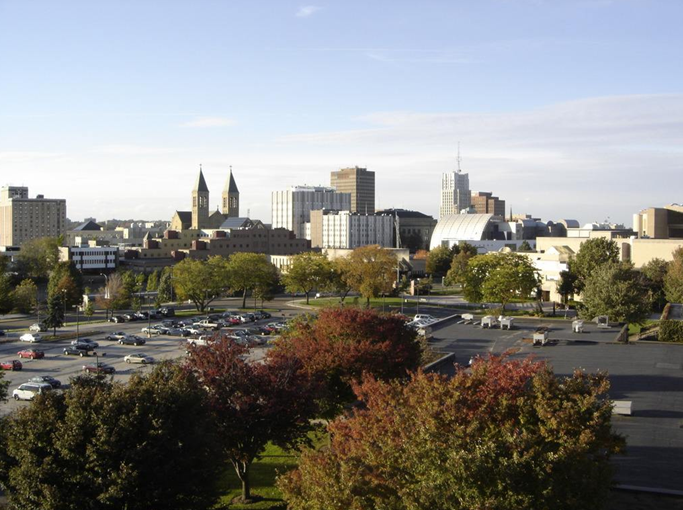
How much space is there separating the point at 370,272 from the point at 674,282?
21.6 metres

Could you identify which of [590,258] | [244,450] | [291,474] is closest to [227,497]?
[244,450]

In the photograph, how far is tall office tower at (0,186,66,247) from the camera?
139m

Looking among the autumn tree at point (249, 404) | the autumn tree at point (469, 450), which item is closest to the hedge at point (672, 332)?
the autumn tree at point (469, 450)

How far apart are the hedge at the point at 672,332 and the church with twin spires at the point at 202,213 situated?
3691 inches

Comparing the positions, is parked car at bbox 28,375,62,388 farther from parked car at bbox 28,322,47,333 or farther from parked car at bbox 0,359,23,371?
parked car at bbox 28,322,47,333

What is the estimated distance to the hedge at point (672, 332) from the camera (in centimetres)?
3738

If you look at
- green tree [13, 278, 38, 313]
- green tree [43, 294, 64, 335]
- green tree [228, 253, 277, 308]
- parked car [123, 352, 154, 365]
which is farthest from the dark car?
green tree [228, 253, 277, 308]

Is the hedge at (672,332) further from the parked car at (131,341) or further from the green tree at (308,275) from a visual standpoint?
the parked car at (131,341)

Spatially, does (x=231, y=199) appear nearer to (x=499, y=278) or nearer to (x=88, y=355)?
(x=499, y=278)

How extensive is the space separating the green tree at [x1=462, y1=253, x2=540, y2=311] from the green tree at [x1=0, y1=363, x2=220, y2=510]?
3745 cm

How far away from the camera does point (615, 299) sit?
42.2m

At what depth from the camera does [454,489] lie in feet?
36.4

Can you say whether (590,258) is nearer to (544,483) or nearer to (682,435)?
(682,435)

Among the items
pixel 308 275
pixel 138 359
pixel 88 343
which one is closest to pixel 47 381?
pixel 138 359
